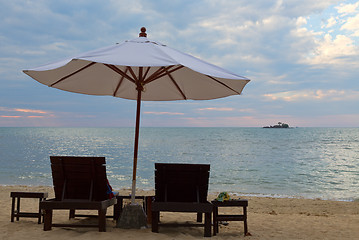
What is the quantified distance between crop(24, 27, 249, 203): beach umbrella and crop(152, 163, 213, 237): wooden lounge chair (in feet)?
1.54

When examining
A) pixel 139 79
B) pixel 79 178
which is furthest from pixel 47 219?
pixel 139 79

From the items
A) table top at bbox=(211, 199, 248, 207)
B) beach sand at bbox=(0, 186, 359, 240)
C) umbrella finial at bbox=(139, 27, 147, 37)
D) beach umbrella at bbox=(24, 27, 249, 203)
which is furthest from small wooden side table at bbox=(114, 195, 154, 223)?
umbrella finial at bbox=(139, 27, 147, 37)

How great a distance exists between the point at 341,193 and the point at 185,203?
38.4 feet

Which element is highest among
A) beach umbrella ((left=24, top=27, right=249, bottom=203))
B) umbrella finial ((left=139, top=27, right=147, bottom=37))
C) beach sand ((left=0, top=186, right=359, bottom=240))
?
umbrella finial ((left=139, top=27, right=147, bottom=37))

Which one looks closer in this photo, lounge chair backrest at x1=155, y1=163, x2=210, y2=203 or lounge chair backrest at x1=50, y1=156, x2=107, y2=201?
lounge chair backrest at x1=50, y1=156, x2=107, y2=201

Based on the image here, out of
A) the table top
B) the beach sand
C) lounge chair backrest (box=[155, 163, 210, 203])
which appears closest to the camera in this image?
the beach sand

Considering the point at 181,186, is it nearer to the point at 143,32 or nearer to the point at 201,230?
the point at 201,230

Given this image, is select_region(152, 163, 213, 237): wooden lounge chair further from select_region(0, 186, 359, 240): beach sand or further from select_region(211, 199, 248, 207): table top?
select_region(0, 186, 359, 240): beach sand

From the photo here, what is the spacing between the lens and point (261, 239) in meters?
4.69

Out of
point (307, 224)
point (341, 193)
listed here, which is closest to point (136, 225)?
point (307, 224)

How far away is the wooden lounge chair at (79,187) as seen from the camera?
174 inches

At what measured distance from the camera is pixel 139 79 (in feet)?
16.5

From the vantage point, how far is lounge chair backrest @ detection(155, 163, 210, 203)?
179 inches

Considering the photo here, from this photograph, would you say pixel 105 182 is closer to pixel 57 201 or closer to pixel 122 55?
pixel 57 201
